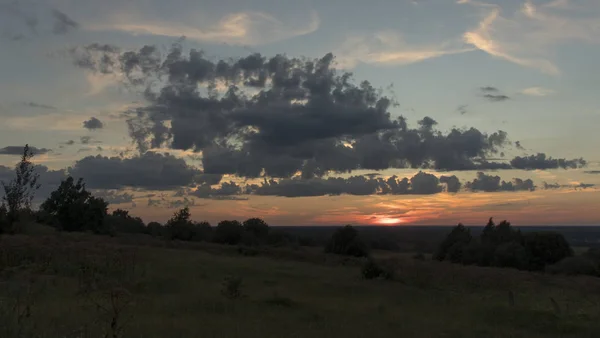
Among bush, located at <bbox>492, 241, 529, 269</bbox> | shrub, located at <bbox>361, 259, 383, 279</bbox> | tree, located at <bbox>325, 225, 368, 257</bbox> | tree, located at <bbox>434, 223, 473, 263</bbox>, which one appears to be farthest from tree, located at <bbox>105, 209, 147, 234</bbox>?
shrub, located at <bbox>361, 259, 383, 279</bbox>

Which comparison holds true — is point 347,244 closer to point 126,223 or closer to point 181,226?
point 181,226

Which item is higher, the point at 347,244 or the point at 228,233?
the point at 228,233

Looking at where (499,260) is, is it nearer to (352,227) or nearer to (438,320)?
(352,227)

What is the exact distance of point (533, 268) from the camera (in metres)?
61.6

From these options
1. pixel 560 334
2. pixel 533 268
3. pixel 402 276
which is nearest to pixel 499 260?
pixel 533 268

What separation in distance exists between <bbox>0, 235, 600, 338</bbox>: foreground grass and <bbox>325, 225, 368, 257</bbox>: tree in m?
33.3

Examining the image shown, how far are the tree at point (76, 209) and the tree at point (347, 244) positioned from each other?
102ft

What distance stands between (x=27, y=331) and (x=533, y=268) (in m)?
63.3

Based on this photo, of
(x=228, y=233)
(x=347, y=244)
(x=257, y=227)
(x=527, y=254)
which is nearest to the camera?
(x=527, y=254)

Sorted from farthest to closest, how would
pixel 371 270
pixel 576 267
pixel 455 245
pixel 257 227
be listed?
pixel 257 227 < pixel 455 245 < pixel 576 267 < pixel 371 270

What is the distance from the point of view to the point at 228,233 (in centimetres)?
8369

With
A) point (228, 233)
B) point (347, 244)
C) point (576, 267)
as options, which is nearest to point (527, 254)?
point (576, 267)

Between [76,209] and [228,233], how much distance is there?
76.6 ft

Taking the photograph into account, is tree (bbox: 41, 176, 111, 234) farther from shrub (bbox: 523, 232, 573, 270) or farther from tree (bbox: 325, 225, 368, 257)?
shrub (bbox: 523, 232, 573, 270)
